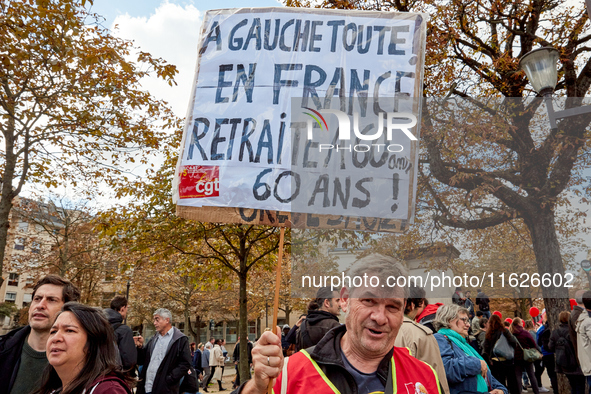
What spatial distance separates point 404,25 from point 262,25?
0.99 meters

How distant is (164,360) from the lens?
682 cm

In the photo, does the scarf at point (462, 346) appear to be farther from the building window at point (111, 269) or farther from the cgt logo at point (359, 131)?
the building window at point (111, 269)

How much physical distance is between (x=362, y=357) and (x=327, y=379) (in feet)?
0.81

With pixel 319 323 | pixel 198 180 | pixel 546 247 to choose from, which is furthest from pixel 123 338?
pixel 546 247

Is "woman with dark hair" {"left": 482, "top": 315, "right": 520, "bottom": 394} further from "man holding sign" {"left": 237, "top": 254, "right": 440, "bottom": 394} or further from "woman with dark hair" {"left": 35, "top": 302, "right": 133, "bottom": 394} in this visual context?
"woman with dark hair" {"left": 35, "top": 302, "right": 133, "bottom": 394}

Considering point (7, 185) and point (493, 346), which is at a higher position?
point (7, 185)

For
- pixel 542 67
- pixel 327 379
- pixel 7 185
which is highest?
pixel 542 67

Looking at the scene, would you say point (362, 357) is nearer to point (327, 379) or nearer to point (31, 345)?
point (327, 379)

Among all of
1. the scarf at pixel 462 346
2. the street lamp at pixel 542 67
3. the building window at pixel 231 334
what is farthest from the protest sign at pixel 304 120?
the building window at pixel 231 334

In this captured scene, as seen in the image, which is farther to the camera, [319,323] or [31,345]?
[319,323]

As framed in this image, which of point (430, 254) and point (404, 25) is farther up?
point (404, 25)

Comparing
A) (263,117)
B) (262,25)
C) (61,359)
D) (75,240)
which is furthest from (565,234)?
(75,240)

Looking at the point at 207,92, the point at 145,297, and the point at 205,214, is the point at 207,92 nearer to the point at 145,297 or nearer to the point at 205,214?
the point at 205,214

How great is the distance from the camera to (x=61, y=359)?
110 inches
